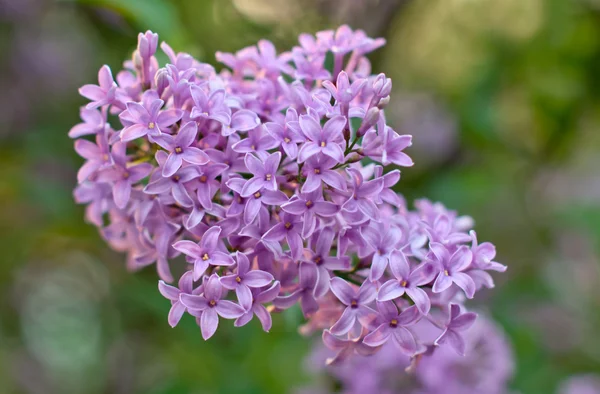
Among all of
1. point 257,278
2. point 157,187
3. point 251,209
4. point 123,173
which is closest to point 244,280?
point 257,278

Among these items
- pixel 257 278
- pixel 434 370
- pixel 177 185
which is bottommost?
pixel 434 370

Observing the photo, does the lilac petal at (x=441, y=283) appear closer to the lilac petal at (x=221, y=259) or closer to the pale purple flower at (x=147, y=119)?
the lilac petal at (x=221, y=259)

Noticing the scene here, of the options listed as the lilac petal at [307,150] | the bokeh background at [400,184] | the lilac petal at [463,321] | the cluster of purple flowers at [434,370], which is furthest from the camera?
the bokeh background at [400,184]

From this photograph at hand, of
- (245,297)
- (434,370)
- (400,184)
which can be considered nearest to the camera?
(245,297)

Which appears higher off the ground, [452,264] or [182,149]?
[182,149]

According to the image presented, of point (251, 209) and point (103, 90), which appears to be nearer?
point (251, 209)

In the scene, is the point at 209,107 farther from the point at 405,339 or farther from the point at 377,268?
the point at 405,339

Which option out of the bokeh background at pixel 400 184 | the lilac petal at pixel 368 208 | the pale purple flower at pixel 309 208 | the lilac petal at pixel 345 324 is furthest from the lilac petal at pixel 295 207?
the bokeh background at pixel 400 184
